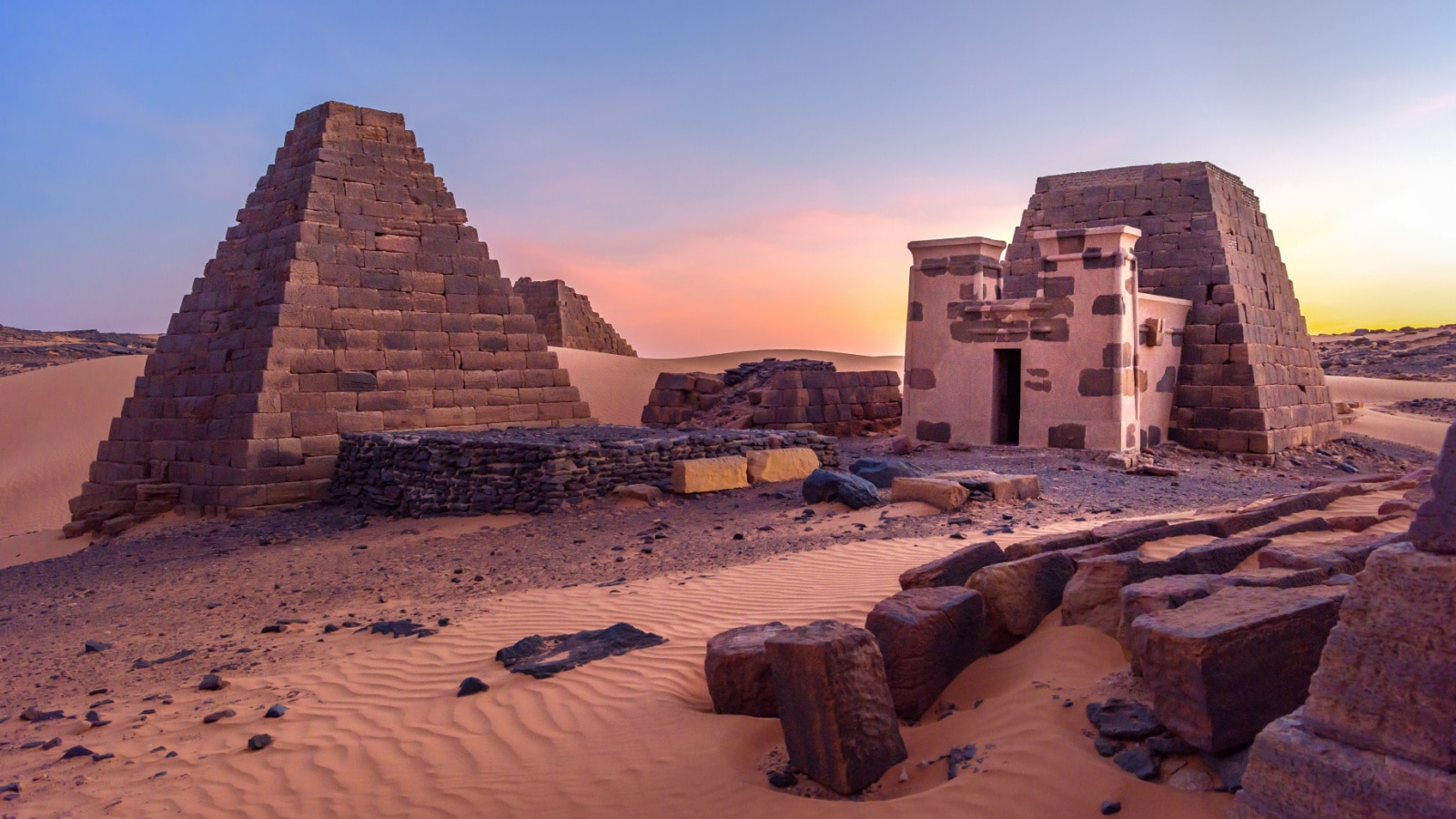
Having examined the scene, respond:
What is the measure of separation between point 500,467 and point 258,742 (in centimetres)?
672

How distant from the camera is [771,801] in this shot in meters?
3.87

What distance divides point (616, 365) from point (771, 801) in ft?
106

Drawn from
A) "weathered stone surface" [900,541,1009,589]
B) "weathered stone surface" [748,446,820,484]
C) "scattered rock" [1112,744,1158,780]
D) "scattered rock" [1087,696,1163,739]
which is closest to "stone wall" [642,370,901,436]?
"weathered stone surface" [748,446,820,484]

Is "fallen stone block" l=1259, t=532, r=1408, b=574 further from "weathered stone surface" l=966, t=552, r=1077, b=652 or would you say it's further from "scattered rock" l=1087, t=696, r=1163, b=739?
"scattered rock" l=1087, t=696, r=1163, b=739

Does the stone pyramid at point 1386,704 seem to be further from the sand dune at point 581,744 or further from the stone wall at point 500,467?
the stone wall at point 500,467

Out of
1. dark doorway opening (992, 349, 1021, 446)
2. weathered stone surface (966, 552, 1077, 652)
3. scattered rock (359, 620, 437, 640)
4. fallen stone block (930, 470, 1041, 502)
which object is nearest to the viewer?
weathered stone surface (966, 552, 1077, 652)

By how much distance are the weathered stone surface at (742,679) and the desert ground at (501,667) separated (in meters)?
0.12

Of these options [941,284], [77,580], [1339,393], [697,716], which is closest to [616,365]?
[941,284]

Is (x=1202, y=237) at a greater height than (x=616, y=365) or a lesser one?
greater

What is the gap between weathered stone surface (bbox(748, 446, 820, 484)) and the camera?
13344 millimetres

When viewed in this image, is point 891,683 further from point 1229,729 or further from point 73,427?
point 73,427

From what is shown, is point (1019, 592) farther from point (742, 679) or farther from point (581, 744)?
point (581, 744)

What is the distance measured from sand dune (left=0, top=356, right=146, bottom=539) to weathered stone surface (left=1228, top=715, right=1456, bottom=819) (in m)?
22.2

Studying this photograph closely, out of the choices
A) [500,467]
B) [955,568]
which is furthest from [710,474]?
[955,568]
